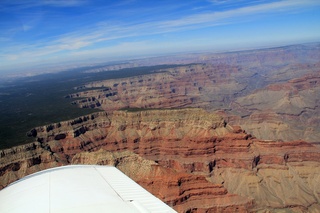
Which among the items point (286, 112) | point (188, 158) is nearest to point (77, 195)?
point (188, 158)

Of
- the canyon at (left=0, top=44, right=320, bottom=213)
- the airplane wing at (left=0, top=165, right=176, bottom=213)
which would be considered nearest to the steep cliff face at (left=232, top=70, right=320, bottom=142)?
the canyon at (left=0, top=44, right=320, bottom=213)

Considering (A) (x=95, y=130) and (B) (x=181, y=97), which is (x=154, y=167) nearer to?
(A) (x=95, y=130)

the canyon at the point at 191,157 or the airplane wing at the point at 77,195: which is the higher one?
the airplane wing at the point at 77,195

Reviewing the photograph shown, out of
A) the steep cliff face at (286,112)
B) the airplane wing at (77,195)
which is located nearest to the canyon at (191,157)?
the steep cliff face at (286,112)

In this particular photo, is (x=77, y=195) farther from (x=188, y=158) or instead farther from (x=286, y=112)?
(x=286, y=112)

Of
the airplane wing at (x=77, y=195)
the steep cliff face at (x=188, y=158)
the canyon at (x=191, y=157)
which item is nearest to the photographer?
the airplane wing at (x=77, y=195)

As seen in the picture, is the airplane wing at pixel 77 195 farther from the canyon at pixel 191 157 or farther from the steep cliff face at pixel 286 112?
the steep cliff face at pixel 286 112

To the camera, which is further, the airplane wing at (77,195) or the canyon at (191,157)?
the canyon at (191,157)

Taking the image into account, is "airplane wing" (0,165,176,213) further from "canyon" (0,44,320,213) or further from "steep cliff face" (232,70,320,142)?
"steep cliff face" (232,70,320,142)
